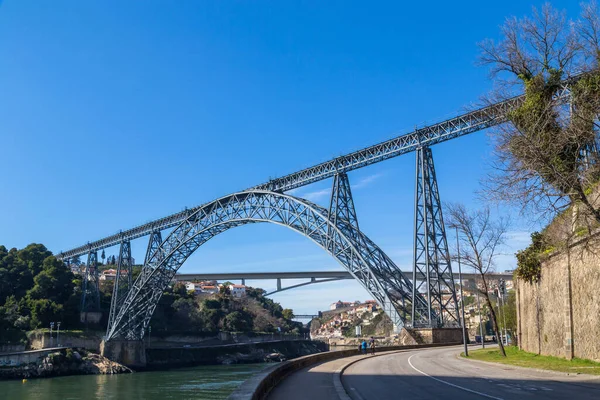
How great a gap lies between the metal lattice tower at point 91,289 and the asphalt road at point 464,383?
61.3 meters

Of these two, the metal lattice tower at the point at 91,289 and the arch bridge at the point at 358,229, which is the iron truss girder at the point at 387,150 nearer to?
the arch bridge at the point at 358,229

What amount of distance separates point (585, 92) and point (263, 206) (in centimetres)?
3714

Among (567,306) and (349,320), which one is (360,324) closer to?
(349,320)

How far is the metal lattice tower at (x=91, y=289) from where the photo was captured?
73438 mm

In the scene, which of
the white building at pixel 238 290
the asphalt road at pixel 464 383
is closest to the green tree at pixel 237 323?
the white building at pixel 238 290

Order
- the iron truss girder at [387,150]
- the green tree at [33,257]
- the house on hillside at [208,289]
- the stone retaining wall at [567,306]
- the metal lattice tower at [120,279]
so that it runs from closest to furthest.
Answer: the stone retaining wall at [567,306] → the iron truss girder at [387,150] → the metal lattice tower at [120,279] → the green tree at [33,257] → the house on hillside at [208,289]

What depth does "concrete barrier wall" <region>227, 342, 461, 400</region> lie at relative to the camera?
1081 centimetres

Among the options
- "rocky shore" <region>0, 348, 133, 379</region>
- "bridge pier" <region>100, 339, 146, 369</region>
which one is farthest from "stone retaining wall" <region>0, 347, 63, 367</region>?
"bridge pier" <region>100, 339, 146, 369</region>

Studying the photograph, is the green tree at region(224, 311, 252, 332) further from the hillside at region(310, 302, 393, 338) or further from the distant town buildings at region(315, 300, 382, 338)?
the distant town buildings at region(315, 300, 382, 338)

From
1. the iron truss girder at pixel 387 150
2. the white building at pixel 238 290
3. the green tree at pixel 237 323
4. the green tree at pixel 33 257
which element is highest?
the iron truss girder at pixel 387 150

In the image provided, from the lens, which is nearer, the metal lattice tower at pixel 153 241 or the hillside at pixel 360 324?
the metal lattice tower at pixel 153 241

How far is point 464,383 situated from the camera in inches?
604

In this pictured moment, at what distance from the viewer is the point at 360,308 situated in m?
186

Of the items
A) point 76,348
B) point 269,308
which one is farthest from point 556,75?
point 269,308
